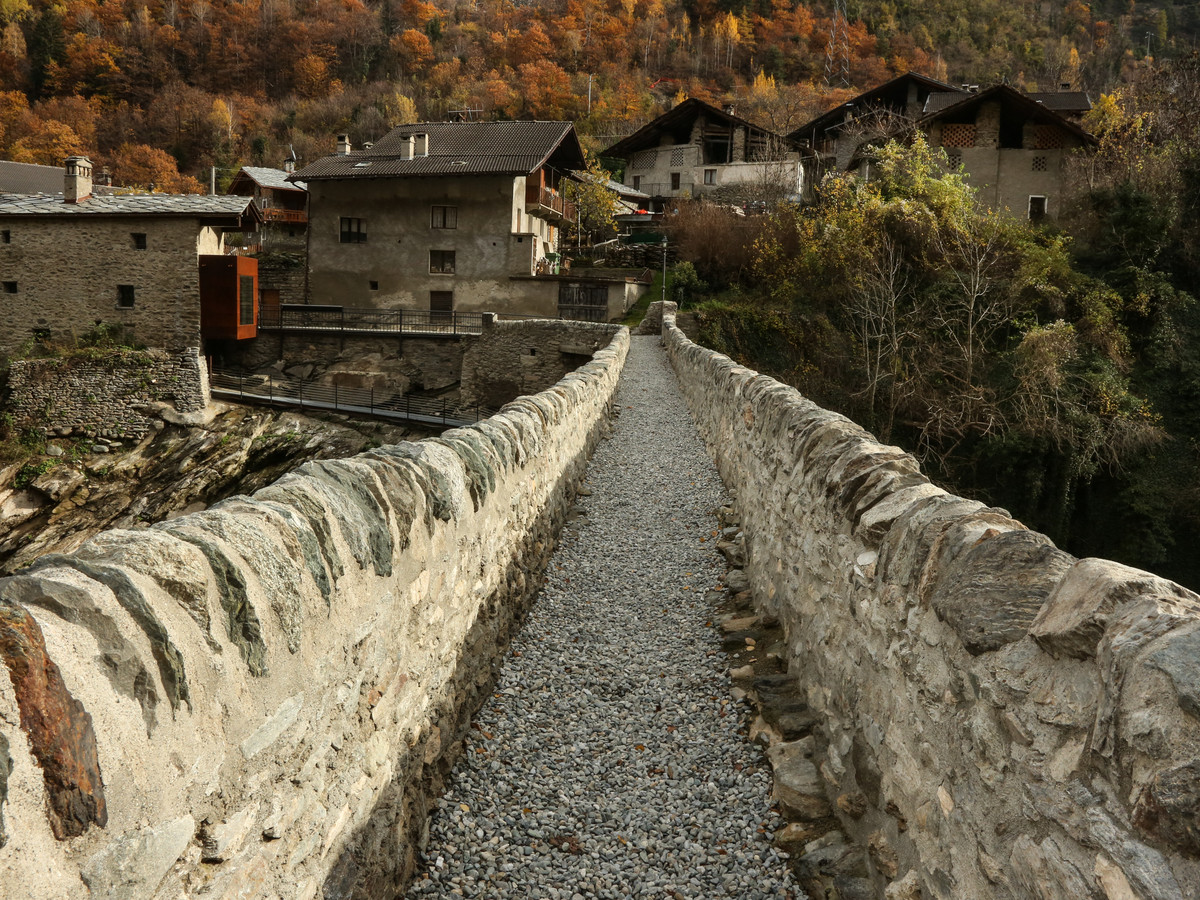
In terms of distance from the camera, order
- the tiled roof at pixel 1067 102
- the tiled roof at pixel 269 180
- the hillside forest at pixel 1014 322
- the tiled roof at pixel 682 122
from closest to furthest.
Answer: the hillside forest at pixel 1014 322
the tiled roof at pixel 1067 102
the tiled roof at pixel 269 180
the tiled roof at pixel 682 122

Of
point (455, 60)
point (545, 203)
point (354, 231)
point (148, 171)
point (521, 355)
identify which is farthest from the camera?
point (455, 60)

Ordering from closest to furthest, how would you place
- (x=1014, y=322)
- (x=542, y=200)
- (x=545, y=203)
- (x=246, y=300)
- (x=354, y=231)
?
(x=1014, y=322) → (x=246, y=300) → (x=542, y=200) → (x=354, y=231) → (x=545, y=203)

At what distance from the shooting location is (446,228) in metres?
35.7

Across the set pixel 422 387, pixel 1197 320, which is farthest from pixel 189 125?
pixel 1197 320

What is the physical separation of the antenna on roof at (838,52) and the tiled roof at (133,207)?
79.9 meters

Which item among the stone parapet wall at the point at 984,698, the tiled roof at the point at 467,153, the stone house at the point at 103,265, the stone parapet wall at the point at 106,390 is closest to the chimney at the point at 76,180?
the stone house at the point at 103,265

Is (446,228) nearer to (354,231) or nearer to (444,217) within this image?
(444,217)

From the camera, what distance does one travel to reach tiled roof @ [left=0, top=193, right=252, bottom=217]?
2806 cm

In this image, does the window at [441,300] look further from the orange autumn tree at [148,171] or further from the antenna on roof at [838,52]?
the antenna on roof at [838,52]

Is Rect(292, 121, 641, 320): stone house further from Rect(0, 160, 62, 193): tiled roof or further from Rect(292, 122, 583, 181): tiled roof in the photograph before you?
Rect(0, 160, 62, 193): tiled roof

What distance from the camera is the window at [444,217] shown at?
35.7 metres

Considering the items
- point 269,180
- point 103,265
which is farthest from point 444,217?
point 269,180

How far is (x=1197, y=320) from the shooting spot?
2702 cm

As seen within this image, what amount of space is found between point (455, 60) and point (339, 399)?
251ft
